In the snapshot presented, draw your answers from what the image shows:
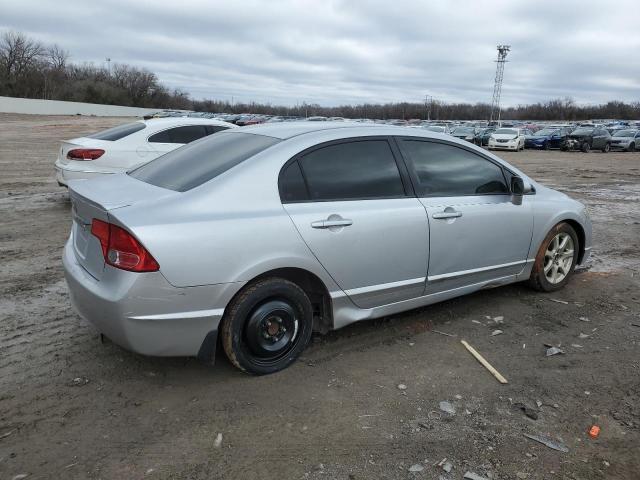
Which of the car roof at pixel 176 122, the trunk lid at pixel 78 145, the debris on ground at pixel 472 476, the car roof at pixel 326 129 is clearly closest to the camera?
the debris on ground at pixel 472 476

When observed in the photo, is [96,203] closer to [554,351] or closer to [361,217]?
[361,217]

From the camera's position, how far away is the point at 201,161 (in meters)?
3.88

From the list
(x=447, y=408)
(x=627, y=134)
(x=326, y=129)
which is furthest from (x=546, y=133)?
(x=447, y=408)

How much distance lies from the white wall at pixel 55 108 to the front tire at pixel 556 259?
6844 centimetres

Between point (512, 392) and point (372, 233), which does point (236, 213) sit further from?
point (512, 392)

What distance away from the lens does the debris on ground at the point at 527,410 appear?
3211mm

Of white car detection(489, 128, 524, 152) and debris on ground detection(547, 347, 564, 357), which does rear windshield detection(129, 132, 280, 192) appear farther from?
white car detection(489, 128, 524, 152)

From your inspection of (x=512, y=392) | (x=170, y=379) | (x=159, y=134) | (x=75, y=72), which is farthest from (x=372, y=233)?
(x=75, y=72)

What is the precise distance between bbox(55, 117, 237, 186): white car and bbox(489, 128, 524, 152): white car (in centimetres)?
2761

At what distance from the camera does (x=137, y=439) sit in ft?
9.50

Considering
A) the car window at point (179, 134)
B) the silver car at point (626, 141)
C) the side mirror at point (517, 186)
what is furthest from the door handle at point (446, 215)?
the silver car at point (626, 141)

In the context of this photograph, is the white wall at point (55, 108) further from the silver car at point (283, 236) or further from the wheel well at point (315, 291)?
the wheel well at point (315, 291)

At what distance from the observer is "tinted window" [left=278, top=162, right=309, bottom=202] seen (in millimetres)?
Answer: 3527

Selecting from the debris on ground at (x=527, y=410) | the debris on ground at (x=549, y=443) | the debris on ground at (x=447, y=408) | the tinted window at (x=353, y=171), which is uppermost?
the tinted window at (x=353, y=171)
